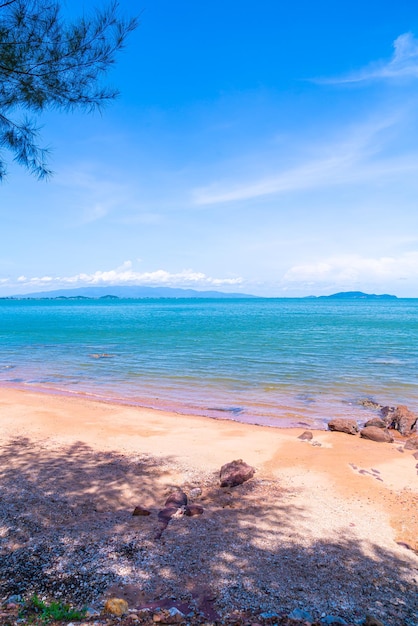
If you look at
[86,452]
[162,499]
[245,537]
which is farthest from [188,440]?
[245,537]

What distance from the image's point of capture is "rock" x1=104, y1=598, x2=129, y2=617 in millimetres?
4371

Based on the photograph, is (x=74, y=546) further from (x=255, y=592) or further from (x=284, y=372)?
(x=284, y=372)

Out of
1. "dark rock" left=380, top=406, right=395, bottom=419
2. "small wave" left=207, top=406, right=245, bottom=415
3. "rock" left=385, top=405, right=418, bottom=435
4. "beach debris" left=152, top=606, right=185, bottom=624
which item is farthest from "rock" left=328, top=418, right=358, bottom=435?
"beach debris" left=152, top=606, right=185, bottom=624

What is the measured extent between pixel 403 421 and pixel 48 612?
43.2 feet

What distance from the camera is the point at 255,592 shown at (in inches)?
193

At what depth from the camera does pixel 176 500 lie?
755 centimetres

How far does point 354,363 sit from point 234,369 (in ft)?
28.7

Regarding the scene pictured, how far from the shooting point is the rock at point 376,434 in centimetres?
1286

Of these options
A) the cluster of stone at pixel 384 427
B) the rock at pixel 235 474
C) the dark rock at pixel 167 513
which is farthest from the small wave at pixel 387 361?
the dark rock at pixel 167 513

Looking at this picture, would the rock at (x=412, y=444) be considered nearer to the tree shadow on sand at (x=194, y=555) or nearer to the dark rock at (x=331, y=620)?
the tree shadow on sand at (x=194, y=555)

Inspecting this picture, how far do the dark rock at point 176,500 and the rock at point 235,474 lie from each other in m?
1.17

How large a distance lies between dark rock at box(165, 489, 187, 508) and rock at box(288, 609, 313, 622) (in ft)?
10.7

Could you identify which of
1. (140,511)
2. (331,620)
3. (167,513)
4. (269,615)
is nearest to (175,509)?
(167,513)

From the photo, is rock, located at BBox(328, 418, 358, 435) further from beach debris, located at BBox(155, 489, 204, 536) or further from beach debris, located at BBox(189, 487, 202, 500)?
beach debris, located at BBox(155, 489, 204, 536)
